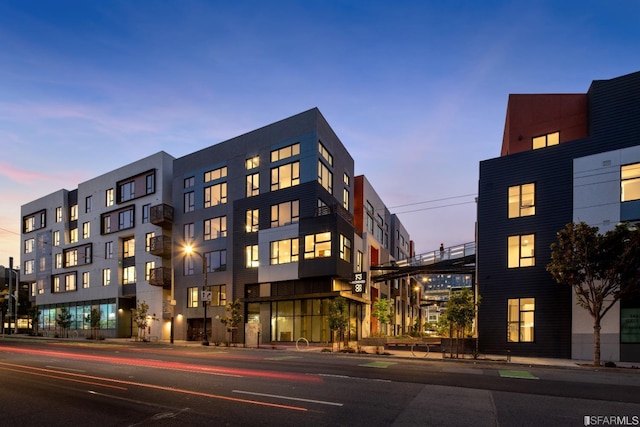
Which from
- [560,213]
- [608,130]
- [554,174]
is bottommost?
[560,213]

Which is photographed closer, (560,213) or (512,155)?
(560,213)

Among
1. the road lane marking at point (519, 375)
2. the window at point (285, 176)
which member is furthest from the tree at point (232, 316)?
the road lane marking at point (519, 375)

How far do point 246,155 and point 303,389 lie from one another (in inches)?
1279

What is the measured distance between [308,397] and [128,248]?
47963mm

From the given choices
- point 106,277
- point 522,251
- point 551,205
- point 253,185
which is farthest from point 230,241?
point 551,205

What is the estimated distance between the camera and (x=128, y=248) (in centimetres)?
5253

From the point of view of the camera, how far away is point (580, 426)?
331 inches

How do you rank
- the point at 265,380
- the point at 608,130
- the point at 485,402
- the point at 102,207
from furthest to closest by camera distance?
1. the point at 102,207
2. the point at 608,130
3. the point at 265,380
4. the point at 485,402

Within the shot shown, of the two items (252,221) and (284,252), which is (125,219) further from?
(284,252)

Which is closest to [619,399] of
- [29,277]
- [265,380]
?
[265,380]

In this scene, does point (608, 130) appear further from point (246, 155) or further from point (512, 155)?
point (246, 155)

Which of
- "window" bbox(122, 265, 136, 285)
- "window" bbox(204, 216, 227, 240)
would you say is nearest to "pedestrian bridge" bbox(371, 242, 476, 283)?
"window" bbox(204, 216, 227, 240)

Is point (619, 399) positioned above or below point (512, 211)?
below

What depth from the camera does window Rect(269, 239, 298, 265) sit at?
37.5 metres
